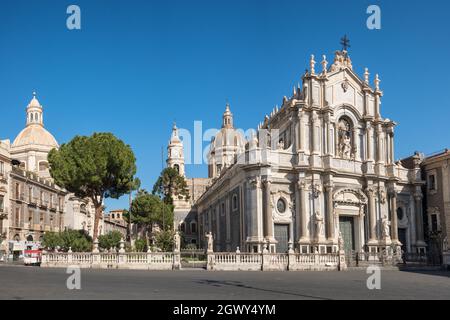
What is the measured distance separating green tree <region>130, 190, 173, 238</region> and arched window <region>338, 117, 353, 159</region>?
31.8m

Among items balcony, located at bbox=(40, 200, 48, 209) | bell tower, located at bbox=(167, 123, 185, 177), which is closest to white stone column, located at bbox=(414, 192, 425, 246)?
balcony, located at bbox=(40, 200, 48, 209)

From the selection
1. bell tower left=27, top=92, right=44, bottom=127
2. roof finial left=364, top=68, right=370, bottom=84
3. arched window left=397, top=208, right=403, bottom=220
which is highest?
bell tower left=27, top=92, right=44, bottom=127

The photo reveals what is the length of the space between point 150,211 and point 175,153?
29.0m

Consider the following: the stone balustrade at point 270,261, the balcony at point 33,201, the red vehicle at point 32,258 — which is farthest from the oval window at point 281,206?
the balcony at point 33,201

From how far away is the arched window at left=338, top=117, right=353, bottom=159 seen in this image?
4444cm

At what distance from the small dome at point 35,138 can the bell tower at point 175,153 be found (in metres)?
21.2

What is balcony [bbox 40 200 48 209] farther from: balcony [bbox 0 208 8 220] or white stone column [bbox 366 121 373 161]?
white stone column [bbox 366 121 373 161]

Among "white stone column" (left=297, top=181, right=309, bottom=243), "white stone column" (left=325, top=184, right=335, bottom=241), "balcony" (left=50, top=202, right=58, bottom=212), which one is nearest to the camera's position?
"white stone column" (left=297, top=181, right=309, bottom=243)

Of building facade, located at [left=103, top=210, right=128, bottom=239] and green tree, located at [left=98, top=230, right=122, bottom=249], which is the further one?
building facade, located at [left=103, top=210, right=128, bottom=239]

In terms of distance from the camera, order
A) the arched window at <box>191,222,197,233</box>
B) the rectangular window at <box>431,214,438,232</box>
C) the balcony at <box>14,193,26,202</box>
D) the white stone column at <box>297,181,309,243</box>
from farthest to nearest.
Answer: the arched window at <box>191,222,197,233</box>
the balcony at <box>14,193,26,202</box>
the rectangular window at <box>431,214,438,232</box>
the white stone column at <box>297,181,309,243</box>

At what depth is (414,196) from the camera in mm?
46750
